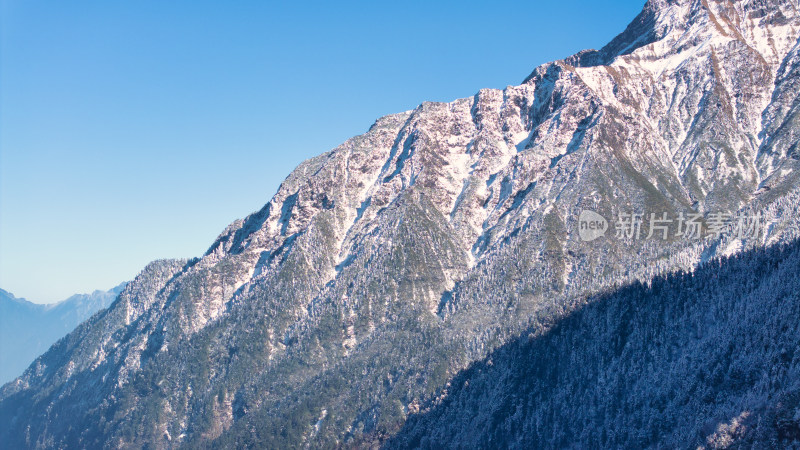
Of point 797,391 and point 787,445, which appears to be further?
point 797,391

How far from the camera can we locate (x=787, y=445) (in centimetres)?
17900

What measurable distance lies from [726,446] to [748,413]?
14.0 m

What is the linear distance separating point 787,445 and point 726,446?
1667 centimetres

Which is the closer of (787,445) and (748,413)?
(787,445)

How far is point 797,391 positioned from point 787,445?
63.3ft

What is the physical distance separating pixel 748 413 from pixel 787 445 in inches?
809

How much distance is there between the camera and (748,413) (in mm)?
199375

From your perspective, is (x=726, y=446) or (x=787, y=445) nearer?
(x=787, y=445)

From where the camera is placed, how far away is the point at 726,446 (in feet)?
630

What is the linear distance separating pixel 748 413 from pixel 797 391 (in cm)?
1464
